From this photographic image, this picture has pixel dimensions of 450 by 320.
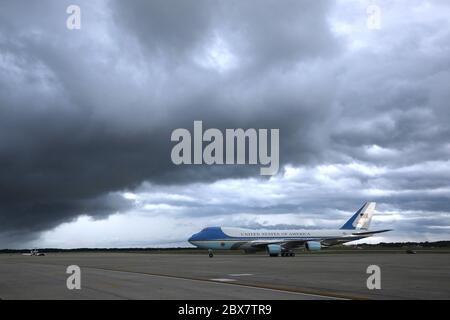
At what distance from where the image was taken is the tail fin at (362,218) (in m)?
90.5

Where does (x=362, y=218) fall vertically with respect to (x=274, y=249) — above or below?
above

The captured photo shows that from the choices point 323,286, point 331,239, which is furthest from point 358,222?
point 323,286

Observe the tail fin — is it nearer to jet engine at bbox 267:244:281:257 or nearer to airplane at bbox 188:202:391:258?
airplane at bbox 188:202:391:258

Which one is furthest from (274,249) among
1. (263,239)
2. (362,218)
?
(362,218)

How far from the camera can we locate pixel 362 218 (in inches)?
3607

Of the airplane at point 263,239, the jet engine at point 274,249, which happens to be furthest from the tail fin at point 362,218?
the jet engine at point 274,249

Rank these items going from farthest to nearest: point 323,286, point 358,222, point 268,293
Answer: point 358,222 → point 323,286 → point 268,293

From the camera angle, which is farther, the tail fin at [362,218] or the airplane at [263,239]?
the tail fin at [362,218]

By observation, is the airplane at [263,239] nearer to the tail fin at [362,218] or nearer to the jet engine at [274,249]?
the jet engine at [274,249]

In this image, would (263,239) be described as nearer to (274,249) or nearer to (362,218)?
(274,249)

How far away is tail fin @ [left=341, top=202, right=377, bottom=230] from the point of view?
9050cm
